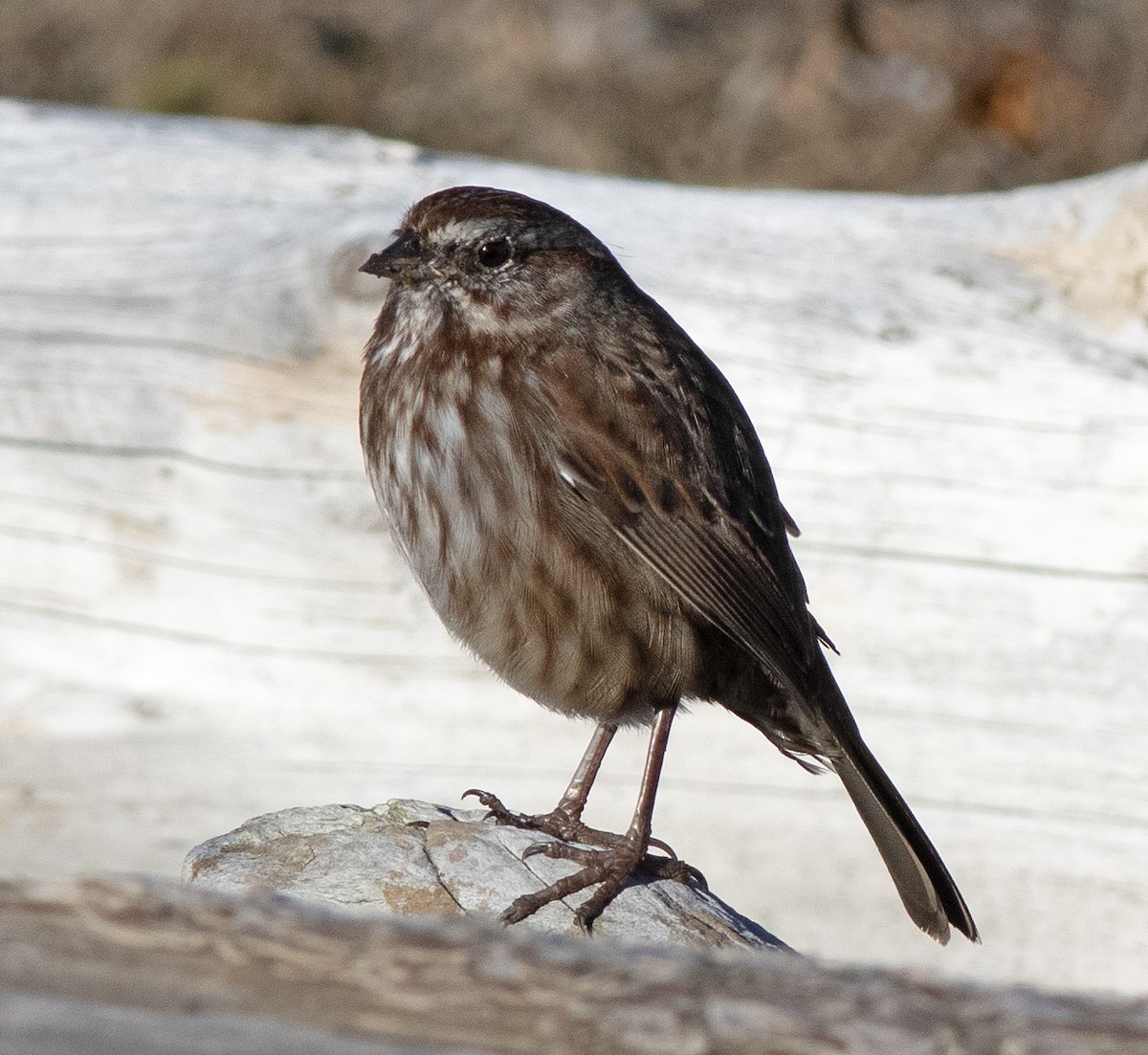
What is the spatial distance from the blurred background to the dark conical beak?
20.9ft

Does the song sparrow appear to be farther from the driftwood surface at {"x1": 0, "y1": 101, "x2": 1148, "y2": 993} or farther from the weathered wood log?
the driftwood surface at {"x1": 0, "y1": 101, "x2": 1148, "y2": 993}

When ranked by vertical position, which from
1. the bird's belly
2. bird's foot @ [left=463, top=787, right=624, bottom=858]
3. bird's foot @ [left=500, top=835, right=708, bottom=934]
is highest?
the bird's belly

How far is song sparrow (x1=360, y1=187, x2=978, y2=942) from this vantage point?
355 cm

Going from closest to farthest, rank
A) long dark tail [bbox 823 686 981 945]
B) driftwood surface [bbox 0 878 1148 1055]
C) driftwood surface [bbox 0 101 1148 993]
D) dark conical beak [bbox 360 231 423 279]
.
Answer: driftwood surface [bbox 0 878 1148 1055], dark conical beak [bbox 360 231 423 279], long dark tail [bbox 823 686 981 945], driftwood surface [bbox 0 101 1148 993]

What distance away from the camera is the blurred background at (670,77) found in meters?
10.0

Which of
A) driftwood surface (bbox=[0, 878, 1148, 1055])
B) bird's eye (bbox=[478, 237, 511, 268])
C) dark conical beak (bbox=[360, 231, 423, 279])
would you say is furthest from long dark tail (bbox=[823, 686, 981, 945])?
driftwood surface (bbox=[0, 878, 1148, 1055])

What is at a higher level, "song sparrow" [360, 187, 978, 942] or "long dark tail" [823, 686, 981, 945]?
"song sparrow" [360, 187, 978, 942]

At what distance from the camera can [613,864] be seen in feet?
11.6

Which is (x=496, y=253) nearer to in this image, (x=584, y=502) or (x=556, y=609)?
(x=584, y=502)

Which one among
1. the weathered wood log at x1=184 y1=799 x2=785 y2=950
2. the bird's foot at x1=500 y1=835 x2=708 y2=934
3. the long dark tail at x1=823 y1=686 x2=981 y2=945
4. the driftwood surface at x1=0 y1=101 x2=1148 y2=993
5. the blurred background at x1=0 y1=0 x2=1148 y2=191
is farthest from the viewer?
the blurred background at x1=0 y1=0 x2=1148 y2=191

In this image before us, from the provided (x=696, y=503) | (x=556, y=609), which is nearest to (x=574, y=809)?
(x=556, y=609)

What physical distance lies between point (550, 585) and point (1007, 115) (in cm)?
766

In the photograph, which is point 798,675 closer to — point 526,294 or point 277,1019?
point 526,294

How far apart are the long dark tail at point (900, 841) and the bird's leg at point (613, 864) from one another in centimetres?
40
